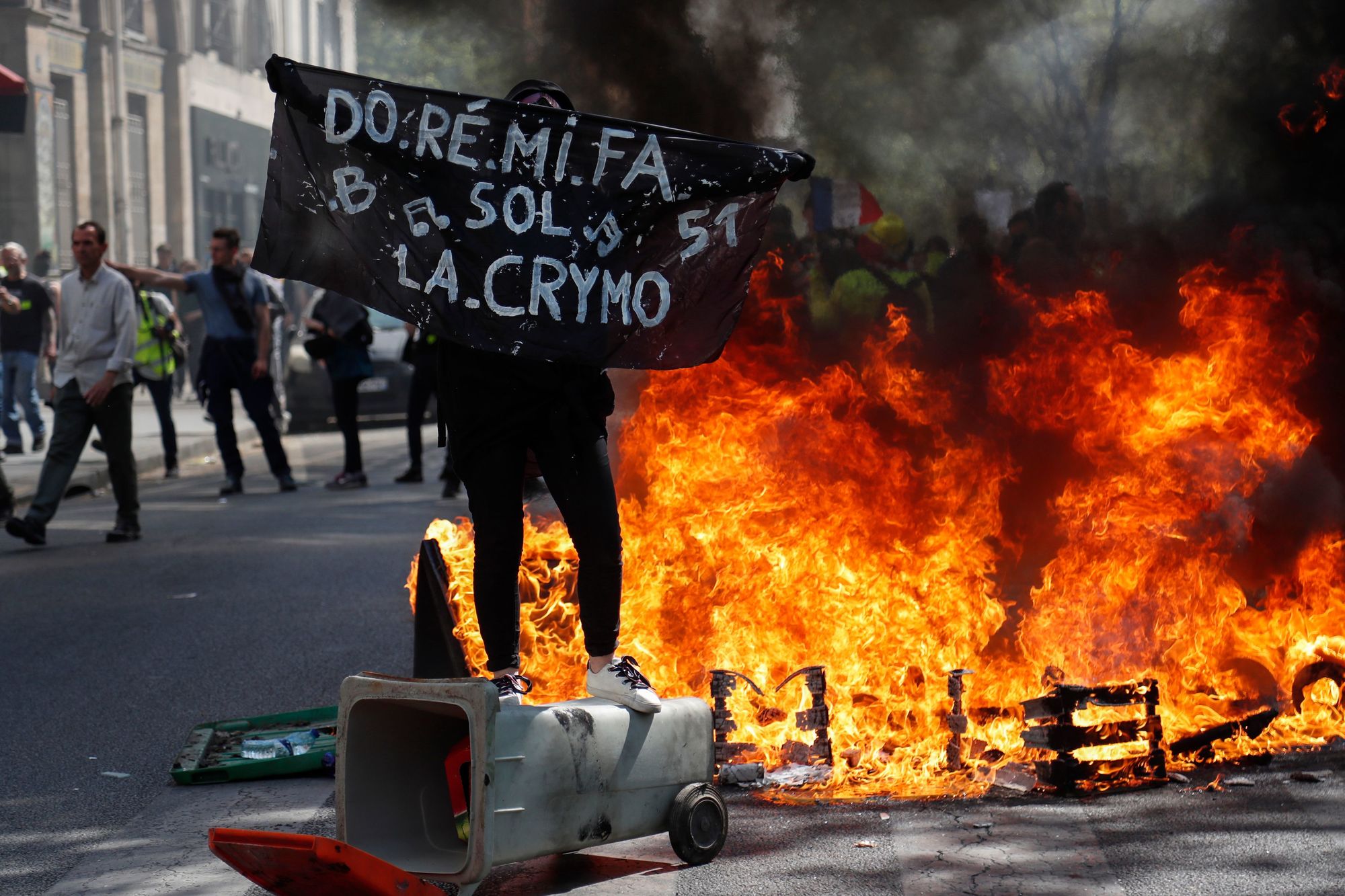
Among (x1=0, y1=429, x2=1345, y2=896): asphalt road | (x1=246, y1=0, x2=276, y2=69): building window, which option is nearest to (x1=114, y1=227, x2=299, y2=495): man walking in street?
(x1=0, y1=429, x2=1345, y2=896): asphalt road

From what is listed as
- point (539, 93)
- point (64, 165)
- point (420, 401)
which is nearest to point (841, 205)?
point (539, 93)

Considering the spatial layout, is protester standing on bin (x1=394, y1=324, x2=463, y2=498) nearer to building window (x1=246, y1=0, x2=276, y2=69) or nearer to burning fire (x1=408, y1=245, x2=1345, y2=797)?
burning fire (x1=408, y1=245, x2=1345, y2=797)

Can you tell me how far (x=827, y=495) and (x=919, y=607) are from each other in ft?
1.97

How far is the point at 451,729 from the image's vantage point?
3916 millimetres

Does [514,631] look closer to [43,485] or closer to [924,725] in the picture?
[924,725]

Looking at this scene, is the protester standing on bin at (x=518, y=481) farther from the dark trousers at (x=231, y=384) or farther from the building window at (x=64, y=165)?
the building window at (x=64, y=165)

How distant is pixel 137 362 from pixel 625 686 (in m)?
9.51

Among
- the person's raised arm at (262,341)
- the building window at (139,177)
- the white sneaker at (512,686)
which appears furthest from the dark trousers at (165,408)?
the building window at (139,177)

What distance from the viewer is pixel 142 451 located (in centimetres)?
1520

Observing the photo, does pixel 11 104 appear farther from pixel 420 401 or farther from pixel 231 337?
pixel 420 401

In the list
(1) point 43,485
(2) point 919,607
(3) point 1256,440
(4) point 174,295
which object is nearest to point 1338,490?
(3) point 1256,440

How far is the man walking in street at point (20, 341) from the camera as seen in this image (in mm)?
14867

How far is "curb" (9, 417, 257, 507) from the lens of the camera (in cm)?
1230

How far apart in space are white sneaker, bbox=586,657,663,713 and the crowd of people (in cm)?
382
